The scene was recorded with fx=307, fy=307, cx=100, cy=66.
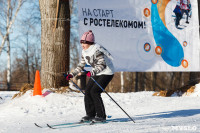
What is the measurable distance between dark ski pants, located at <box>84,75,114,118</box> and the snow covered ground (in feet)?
1.00

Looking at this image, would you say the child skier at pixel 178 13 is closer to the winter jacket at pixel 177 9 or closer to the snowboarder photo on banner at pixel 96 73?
the winter jacket at pixel 177 9

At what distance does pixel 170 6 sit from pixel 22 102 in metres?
6.19

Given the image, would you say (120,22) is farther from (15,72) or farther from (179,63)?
(15,72)

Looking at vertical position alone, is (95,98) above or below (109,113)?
above

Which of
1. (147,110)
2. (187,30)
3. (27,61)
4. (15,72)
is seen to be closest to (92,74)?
(147,110)

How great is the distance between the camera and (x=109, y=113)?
6922mm

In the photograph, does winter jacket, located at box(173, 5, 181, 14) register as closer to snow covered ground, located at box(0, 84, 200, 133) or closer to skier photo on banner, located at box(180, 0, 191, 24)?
skier photo on banner, located at box(180, 0, 191, 24)

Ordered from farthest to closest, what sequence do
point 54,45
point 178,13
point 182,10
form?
point 182,10, point 178,13, point 54,45

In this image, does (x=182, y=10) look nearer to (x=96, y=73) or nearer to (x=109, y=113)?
(x=109, y=113)

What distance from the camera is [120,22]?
31.1 ft

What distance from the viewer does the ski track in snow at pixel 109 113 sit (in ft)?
15.7

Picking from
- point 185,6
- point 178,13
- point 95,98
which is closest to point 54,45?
point 95,98

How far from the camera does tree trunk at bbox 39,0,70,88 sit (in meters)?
8.25

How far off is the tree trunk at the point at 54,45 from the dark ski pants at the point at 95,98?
2.93 m
